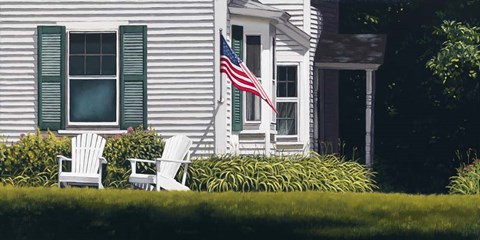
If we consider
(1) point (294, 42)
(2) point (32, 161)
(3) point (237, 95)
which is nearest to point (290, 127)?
(1) point (294, 42)

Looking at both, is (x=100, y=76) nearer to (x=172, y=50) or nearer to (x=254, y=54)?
(x=172, y=50)

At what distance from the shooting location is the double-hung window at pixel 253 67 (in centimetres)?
2411

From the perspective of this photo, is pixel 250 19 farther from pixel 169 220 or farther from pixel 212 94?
pixel 169 220

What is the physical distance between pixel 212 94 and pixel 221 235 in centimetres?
946

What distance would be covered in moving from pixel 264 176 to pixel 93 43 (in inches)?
146

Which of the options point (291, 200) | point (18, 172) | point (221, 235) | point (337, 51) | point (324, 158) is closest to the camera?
point (221, 235)

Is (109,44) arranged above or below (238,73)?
above

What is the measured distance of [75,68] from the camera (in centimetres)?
2294

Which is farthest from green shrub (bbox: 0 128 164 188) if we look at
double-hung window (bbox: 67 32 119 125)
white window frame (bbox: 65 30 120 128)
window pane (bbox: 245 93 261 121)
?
window pane (bbox: 245 93 261 121)

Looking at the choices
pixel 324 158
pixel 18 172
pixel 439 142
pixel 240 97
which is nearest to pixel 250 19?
pixel 240 97

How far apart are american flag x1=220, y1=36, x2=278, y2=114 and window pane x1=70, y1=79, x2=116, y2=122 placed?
1918mm

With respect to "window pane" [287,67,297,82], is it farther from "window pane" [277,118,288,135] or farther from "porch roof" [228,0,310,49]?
"window pane" [277,118,288,135]

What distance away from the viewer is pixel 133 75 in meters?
22.8

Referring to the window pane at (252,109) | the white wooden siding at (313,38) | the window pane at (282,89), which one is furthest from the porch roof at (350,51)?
the window pane at (252,109)
